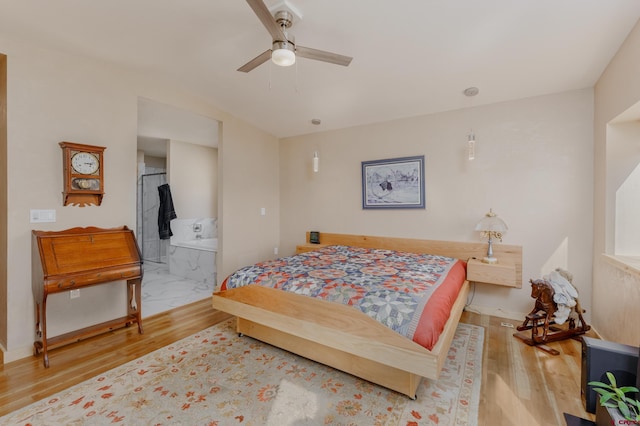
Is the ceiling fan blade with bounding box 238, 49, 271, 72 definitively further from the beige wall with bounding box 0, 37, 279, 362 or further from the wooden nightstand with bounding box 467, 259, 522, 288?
the wooden nightstand with bounding box 467, 259, 522, 288

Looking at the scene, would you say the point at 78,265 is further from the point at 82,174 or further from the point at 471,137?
the point at 471,137

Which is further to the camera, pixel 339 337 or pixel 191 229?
pixel 191 229

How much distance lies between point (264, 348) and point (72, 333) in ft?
5.97

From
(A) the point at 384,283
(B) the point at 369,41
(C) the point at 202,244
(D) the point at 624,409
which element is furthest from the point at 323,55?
(C) the point at 202,244

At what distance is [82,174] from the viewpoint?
267 cm

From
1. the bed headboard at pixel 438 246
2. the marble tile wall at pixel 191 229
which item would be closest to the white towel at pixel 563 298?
the bed headboard at pixel 438 246

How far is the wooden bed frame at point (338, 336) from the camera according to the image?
170cm

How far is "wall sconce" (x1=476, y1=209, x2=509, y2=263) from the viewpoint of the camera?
122 inches

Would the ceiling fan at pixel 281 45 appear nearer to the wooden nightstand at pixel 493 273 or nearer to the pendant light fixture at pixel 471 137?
the pendant light fixture at pixel 471 137

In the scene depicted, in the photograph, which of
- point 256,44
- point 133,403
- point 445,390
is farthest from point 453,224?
point 133,403

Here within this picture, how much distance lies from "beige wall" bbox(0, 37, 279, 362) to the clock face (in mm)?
124

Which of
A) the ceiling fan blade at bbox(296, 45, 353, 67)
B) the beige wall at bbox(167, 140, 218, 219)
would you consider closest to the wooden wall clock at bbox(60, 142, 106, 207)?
the ceiling fan blade at bbox(296, 45, 353, 67)

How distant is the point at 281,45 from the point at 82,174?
231 cm

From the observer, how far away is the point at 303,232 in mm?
4863
